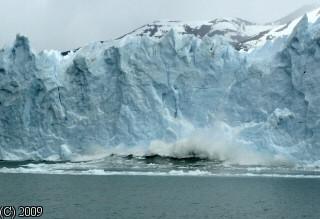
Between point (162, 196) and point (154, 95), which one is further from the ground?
point (154, 95)

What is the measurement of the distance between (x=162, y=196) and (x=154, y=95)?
24.6 metres

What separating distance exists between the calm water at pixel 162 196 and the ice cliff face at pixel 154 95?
27.9 feet

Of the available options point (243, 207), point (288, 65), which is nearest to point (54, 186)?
point (243, 207)

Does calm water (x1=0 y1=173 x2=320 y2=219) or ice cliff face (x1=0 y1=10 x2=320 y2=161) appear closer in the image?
calm water (x1=0 y1=173 x2=320 y2=219)

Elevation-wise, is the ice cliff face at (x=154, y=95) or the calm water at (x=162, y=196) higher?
the ice cliff face at (x=154, y=95)

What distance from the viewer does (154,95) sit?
2594 inches

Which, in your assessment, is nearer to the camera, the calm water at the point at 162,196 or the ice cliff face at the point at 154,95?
the calm water at the point at 162,196

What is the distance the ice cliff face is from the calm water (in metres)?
8.49

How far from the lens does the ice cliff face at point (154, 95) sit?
2506 inches

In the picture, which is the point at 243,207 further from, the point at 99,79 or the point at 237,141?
the point at 99,79

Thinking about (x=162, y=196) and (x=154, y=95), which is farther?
(x=154, y=95)

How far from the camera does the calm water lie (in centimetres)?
3481

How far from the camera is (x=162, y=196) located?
4262 centimetres

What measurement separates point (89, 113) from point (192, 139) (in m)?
12.2
